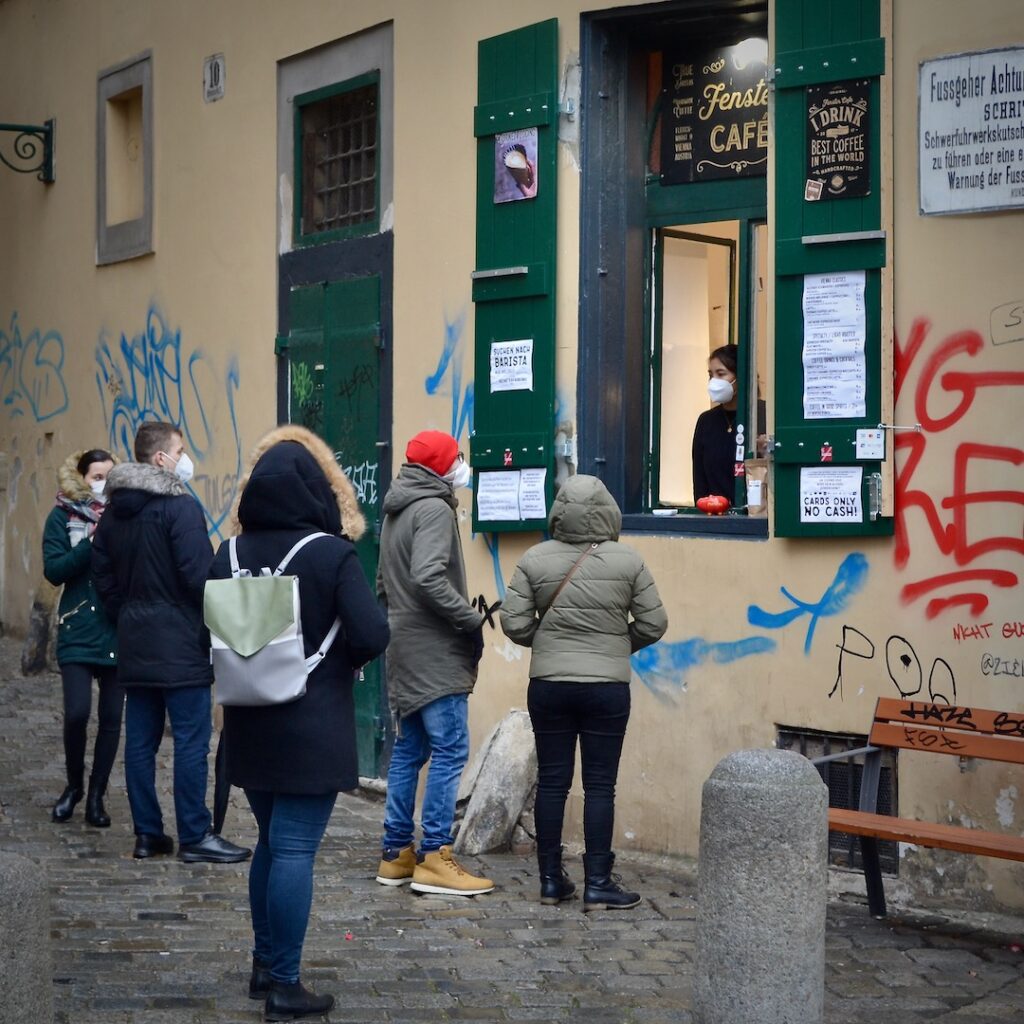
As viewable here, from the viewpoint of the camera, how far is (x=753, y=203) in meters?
8.10

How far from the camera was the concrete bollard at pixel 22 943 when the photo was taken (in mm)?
3881

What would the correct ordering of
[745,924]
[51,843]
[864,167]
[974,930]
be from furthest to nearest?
[51,843]
[864,167]
[974,930]
[745,924]

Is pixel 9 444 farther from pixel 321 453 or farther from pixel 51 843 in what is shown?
pixel 321 453

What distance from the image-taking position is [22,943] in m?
3.91

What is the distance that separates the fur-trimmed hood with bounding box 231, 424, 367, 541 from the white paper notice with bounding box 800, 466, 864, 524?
2.46m

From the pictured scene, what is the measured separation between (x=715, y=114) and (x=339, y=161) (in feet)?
8.94

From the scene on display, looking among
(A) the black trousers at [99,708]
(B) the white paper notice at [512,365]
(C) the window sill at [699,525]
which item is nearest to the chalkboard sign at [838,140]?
(C) the window sill at [699,525]

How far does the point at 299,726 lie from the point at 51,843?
3.25 metres

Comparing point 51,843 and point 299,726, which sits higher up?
point 299,726

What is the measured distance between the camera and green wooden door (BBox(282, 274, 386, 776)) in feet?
31.6

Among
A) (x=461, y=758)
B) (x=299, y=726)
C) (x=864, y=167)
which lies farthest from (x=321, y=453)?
(x=864, y=167)

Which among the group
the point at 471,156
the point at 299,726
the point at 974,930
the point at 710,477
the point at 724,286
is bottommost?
the point at 974,930

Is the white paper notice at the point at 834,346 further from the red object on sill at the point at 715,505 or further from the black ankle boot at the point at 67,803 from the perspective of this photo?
the black ankle boot at the point at 67,803

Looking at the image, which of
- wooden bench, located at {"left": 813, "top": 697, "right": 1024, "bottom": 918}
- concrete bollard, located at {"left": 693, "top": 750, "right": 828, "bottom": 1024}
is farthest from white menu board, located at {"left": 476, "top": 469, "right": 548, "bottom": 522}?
concrete bollard, located at {"left": 693, "top": 750, "right": 828, "bottom": 1024}
